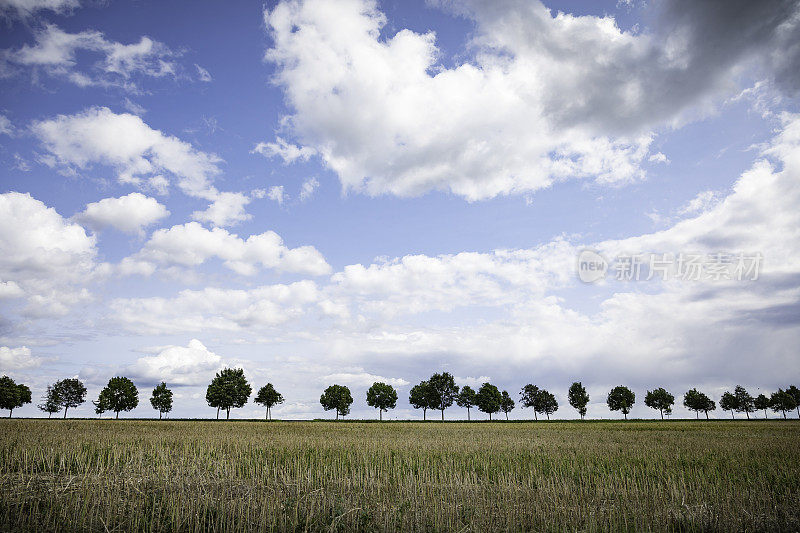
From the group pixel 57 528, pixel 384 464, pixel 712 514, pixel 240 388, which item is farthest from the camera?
pixel 240 388

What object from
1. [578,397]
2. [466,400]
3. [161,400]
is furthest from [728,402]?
[161,400]

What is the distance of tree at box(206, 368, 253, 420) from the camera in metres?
85.8

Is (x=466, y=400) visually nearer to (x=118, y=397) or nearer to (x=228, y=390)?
(x=228, y=390)

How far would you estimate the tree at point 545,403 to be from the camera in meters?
105

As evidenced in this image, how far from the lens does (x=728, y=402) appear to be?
370 ft

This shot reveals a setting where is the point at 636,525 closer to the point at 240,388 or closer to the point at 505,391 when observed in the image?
the point at 240,388

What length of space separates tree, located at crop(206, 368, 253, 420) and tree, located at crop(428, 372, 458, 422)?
42.1m

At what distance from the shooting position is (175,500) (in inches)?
307

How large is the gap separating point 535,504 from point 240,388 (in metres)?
90.5

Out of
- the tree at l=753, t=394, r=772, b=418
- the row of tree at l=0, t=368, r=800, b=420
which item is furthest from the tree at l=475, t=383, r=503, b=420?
the tree at l=753, t=394, r=772, b=418

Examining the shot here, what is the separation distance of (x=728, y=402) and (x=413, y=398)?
8760 centimetres

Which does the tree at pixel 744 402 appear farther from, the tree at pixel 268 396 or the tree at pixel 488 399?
the tree at pixel 268 396

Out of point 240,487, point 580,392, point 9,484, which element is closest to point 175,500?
point 240,487

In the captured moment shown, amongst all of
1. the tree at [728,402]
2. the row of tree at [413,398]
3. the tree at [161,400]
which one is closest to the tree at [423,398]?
the row of tree at [413,398]
